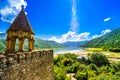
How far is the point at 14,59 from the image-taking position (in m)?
11.1

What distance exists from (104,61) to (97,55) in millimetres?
3581

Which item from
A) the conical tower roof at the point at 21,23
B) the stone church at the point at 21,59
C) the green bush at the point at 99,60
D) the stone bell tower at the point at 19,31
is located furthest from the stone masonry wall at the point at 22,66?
the green bush at the point at 99,60

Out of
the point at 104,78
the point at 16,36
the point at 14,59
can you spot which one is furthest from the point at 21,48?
the point at 104,78

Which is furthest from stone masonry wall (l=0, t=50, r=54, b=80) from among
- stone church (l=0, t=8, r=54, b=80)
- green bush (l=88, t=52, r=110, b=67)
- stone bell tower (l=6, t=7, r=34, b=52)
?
green bush (l=88, t=52, r=110, b=67)

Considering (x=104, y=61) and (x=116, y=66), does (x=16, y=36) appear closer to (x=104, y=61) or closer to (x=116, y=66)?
(x=116, y=66)

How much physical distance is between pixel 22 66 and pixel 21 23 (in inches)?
237

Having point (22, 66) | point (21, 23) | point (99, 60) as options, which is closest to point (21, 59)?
point (22, 66)

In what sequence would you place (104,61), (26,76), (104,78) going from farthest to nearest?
(104,61), (104,78), (26,76)

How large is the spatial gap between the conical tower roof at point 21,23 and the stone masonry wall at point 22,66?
7.59 ft

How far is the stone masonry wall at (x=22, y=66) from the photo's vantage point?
998 cm

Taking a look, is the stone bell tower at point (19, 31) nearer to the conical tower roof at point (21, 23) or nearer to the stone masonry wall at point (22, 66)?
the conical tower roof at point (21, 23)

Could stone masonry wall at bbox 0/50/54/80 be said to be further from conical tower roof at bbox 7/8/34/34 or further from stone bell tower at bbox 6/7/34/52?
conical tower roof at bbox 7/8/34/34

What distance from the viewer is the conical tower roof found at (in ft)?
57.5

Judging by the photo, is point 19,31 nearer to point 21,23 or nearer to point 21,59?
point 21,23
